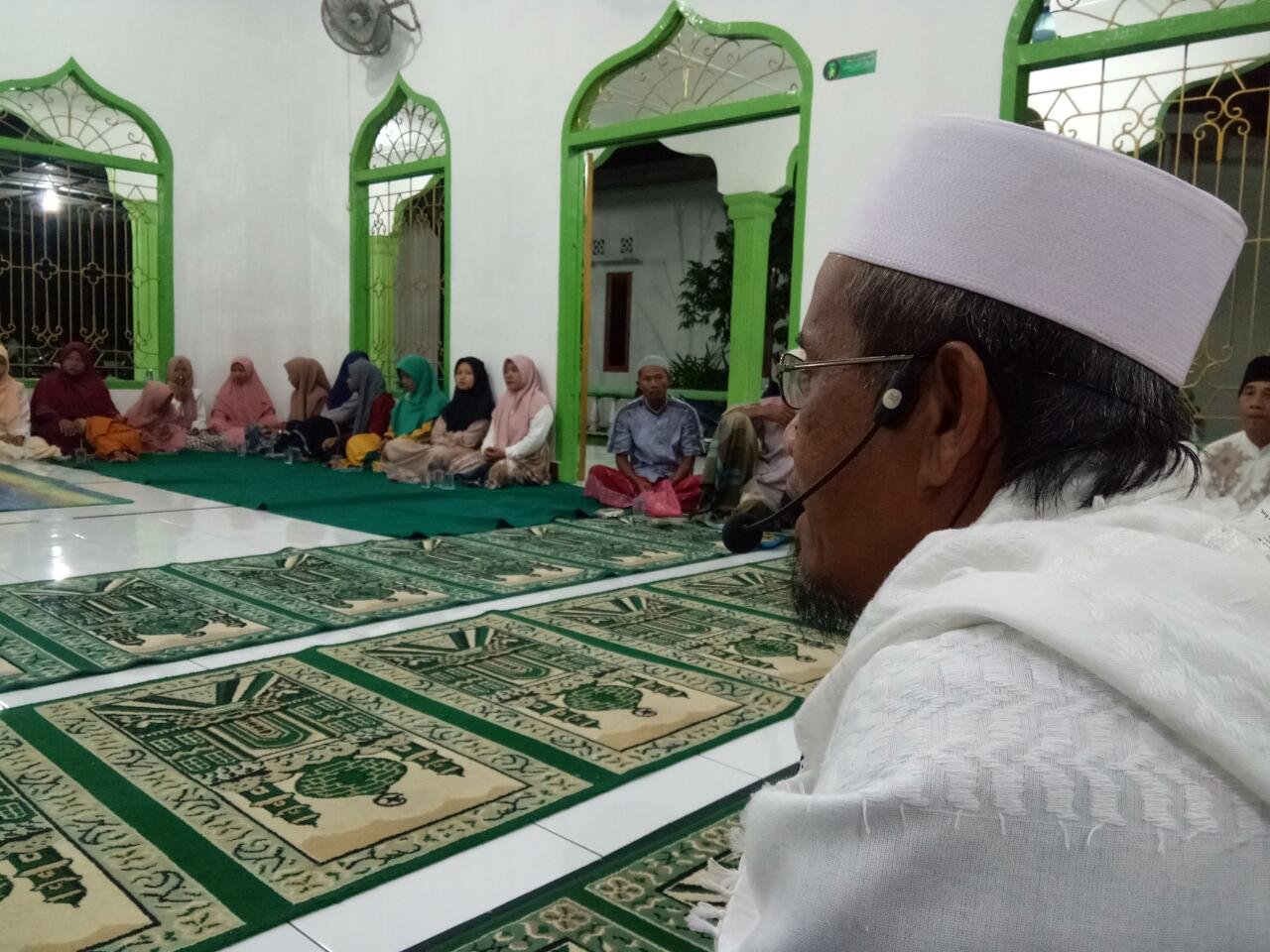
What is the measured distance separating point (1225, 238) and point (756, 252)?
257 inches

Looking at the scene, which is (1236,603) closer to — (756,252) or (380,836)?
(380,836)

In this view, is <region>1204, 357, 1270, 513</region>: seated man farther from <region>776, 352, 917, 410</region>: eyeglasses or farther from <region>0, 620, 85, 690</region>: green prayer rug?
<region>0, 620, 85, 690</region>: green prayer rug

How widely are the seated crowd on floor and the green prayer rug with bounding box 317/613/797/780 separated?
5.69 ft

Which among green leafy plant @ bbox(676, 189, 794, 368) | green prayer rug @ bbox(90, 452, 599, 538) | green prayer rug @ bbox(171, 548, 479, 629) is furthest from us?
green leafy plant @ bbox(676, 189, 794, 368)

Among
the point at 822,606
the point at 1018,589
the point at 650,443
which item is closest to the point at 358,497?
the point at 650,443

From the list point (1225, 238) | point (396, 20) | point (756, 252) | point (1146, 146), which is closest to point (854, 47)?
point (1146, 146)

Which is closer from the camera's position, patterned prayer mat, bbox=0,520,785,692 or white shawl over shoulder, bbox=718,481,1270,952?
white shawl over shoulder, bbox=718,481,1270,952

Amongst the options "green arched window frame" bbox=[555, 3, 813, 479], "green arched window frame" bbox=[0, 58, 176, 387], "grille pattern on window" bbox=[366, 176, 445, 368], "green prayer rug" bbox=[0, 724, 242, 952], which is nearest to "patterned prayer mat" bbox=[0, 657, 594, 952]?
"green prayer rug" bbox=[0, 724, 242, 952]

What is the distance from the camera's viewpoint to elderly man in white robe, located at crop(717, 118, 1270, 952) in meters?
0.40

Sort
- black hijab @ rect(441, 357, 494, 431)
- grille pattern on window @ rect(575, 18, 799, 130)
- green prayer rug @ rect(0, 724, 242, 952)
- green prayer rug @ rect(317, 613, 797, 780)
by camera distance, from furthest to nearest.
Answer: black hijab @ rect(441, 357, 494, 431) → grille pattern on window @ rect(575, 18, 799, 130) → green prayer rug @ rect(317, 613, 797, 780) → green prayer rug @ rect(0, 724, 242, 952)

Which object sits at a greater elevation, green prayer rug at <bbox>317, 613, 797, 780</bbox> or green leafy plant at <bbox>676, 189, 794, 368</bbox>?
green leafy plant at <bbox>676, 189, 794, 368</bbox>

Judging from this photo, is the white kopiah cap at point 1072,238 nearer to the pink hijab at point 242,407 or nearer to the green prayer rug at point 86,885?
the green prayer rug at point 86,885

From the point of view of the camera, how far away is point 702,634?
105 inches

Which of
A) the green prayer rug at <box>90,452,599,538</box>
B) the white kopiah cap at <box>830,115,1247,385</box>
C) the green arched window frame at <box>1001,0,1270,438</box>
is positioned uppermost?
the green arched window frame at <box>1001,0,1270,438</box>
